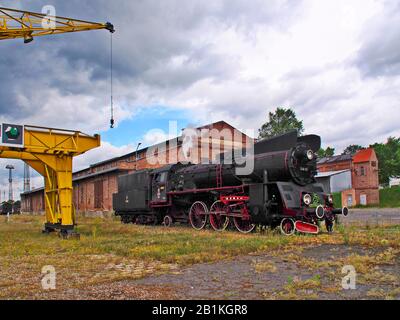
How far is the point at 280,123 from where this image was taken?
6209 centimetres

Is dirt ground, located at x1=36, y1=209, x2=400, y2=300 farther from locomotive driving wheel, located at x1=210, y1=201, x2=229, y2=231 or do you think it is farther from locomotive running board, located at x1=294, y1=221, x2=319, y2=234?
locomotive driving wheel, located at x1=210, y1=201, x2=229, y2=231

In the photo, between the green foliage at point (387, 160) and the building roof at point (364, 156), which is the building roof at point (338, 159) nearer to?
the building roof at point (364, 156)

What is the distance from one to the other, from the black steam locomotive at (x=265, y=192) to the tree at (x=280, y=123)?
44.4 metres

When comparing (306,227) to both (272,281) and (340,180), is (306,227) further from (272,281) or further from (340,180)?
(340,180)

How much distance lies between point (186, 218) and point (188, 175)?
214cm

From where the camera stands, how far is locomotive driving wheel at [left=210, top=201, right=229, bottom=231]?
15.7 m

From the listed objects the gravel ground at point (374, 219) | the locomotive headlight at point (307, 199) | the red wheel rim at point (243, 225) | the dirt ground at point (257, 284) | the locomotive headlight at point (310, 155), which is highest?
the locomotive headlight at point (310, 155)

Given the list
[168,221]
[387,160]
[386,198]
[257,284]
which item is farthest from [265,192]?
[387,160]

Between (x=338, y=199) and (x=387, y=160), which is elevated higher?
(x=387, y=160)

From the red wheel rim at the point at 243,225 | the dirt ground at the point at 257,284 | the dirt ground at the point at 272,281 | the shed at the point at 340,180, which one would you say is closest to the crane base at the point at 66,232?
the red wheel rim at the point at 243,225

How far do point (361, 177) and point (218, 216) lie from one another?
3992 cm

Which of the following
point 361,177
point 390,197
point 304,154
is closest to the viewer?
point 304,154

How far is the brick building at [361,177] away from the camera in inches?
1903
